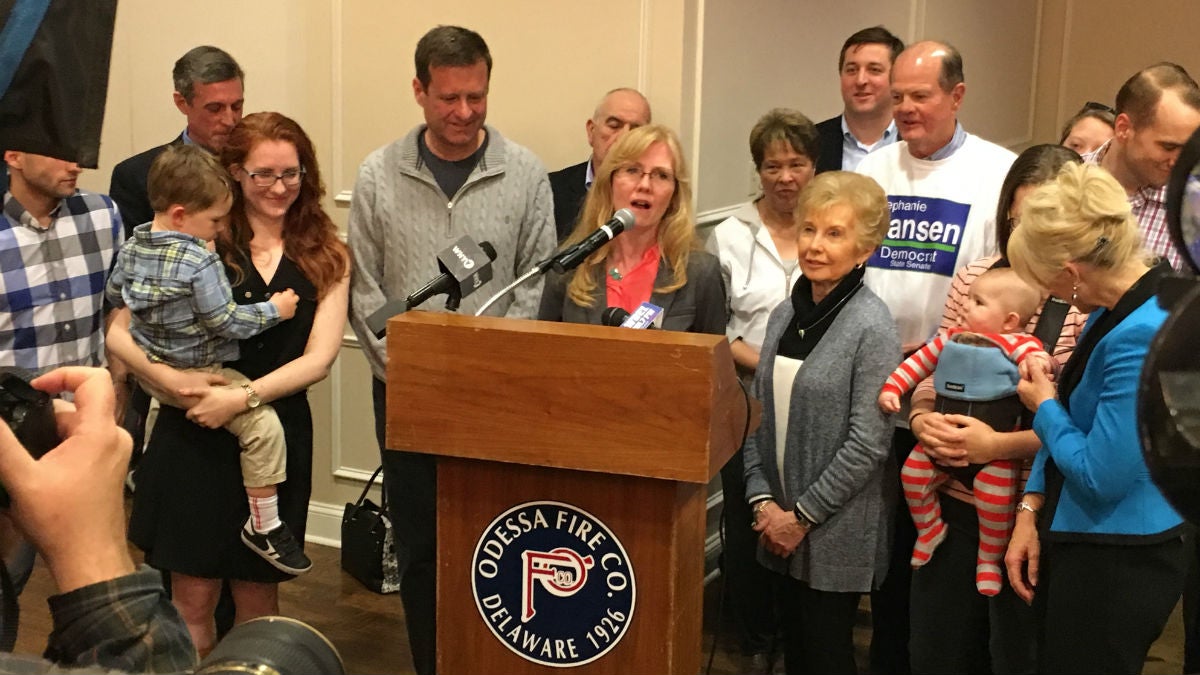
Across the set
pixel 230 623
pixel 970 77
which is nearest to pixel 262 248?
pixel 230 623

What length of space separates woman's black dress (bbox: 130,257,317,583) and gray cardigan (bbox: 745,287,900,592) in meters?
1.20

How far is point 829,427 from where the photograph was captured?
275cm

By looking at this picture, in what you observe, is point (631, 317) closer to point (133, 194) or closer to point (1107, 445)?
point (1107, 445)

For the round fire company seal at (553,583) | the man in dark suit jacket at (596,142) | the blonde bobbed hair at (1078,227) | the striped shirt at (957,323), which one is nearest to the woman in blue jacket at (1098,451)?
the blonde bobbed hair at (1078,227)

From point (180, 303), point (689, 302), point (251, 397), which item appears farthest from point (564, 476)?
point (180, 303)

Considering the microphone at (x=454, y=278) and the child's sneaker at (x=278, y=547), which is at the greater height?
the microphone at (x=454, y=278)

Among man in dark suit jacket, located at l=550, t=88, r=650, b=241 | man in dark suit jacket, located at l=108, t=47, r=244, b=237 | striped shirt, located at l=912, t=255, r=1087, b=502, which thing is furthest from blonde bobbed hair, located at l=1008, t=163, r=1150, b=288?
man in dark suit jacket, located at l=108, t=47, r=244, b=237

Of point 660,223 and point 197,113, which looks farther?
point 197,113

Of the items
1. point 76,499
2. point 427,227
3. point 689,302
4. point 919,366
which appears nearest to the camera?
point 76,499

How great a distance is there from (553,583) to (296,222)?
1435mm

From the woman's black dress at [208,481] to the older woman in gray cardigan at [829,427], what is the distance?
1185mm

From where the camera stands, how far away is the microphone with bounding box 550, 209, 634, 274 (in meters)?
2.22

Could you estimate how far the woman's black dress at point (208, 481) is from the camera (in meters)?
3.03

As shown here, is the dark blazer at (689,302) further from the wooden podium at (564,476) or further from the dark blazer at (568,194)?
the dark blazer at (568,194)
